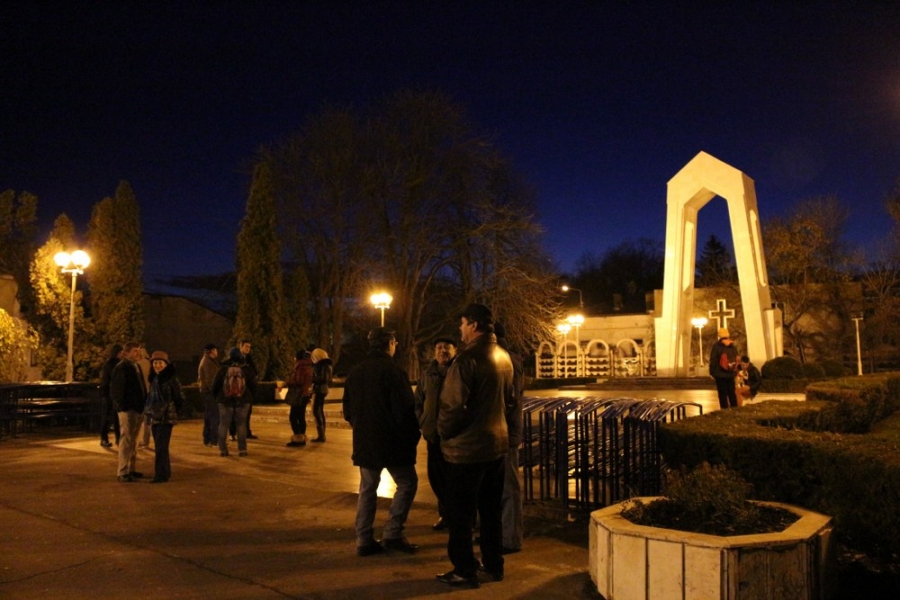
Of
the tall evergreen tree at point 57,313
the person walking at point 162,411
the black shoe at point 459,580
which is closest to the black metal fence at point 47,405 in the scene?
the tall evergreen tree at point 57,313

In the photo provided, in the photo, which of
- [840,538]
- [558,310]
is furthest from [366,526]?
[558,310]

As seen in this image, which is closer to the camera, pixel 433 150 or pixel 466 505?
pixel 466 505

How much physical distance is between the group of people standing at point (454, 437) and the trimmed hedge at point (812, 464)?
1636mm

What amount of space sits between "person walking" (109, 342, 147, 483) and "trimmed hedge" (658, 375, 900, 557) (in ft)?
21.3

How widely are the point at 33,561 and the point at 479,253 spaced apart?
2554cm

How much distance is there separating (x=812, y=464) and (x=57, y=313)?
21.6m

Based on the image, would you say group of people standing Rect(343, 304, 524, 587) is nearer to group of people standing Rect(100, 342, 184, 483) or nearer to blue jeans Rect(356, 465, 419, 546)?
blue jeans Rect(356, 465, 419, 546)

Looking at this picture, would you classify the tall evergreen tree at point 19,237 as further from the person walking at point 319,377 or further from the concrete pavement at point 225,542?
the concrete pavement at point 225,542

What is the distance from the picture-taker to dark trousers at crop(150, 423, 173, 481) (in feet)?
30.0

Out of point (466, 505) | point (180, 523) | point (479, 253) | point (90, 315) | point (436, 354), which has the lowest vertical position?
point (180, 523)

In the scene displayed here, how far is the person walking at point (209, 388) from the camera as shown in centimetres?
1295

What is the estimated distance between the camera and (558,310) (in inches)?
1324

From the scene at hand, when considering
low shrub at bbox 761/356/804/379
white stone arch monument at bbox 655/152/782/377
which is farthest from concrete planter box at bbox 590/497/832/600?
white stone arch monument at bbox 655/152/782/377

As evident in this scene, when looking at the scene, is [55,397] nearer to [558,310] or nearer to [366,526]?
[366,526]
